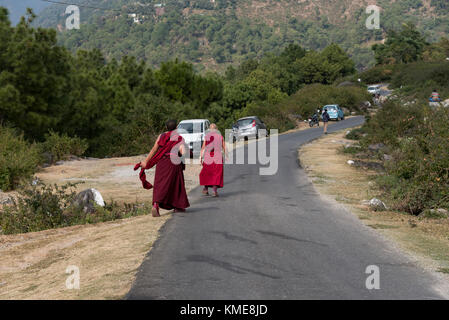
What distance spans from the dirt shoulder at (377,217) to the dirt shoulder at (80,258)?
13.4 ft

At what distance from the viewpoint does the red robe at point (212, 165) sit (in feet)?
48.4

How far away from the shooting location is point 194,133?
27953mm

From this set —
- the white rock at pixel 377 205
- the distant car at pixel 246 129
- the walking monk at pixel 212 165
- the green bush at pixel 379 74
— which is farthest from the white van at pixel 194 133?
the green bush at pixel 379 74

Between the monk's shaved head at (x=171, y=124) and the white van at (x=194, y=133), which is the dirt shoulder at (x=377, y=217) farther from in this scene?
the white van at (x=194, y=133)

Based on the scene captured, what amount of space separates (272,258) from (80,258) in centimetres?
315

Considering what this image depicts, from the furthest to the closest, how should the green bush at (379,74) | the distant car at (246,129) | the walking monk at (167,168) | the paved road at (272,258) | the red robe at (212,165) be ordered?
the green bush at (379,74)
the distant car at (246,129)
the red robe at (212,165)
the walking monk at (167,168)
the paved road at (272,258)

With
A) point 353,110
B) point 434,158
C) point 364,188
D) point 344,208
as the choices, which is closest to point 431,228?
point 344,208

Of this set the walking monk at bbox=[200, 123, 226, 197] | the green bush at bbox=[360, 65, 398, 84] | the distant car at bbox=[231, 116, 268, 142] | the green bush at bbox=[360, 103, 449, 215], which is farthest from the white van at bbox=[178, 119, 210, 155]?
the green bush at bbox=[360, 65, 398, 84]

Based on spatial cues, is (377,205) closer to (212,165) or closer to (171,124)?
(212,165)

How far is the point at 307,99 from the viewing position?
59.5 metres

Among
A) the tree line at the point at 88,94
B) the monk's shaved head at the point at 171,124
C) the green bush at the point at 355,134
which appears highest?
the tree line at the point at 88,94

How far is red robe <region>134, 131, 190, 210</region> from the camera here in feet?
39.0

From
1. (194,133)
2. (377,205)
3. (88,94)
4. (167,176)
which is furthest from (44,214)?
(88,94)

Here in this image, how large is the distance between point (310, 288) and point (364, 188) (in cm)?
1038
